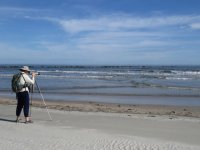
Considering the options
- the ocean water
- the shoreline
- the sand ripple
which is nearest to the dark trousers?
the sand ripple

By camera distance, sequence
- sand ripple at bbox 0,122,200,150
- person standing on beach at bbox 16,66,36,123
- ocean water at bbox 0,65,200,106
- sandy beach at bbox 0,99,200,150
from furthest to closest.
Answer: ocean water at bbox 0,65,200,106, person standing on beach at bbox 16,66,36,123, sandy beach at bbox 0,99,200,150, sand ripple at bbox 0,122,200,150

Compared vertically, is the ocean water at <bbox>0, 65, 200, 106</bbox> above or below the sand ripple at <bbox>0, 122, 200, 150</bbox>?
below

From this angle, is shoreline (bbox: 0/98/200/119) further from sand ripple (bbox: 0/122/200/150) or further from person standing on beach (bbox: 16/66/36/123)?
sand ripple (bbox: 0/122/200/150)

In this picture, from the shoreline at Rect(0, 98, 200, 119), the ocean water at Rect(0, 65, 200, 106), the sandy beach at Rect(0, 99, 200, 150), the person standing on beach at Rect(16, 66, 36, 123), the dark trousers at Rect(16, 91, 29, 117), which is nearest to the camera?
the sandy beach at Rect(0, 99, 200, 150)

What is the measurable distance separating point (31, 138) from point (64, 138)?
2.42 ft

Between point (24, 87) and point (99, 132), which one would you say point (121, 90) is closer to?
point (24, 87)

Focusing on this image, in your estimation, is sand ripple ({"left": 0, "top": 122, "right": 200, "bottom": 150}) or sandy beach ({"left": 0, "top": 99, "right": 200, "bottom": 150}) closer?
sand ripple ({"left": 0, "top": 122, "right": 200, "bottom": 150})

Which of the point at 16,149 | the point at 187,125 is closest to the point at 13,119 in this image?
the point at 16,149

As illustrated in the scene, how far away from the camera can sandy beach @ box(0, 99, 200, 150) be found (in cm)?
780

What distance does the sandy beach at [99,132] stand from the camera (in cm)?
780

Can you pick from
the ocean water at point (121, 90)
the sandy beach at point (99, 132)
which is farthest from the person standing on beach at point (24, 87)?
the ocean water at point (121, 90)

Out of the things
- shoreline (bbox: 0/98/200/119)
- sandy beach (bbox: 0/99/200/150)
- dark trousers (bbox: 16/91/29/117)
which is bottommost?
shoreline (bbox: 0/98/200/119)

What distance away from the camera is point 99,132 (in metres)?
9.42

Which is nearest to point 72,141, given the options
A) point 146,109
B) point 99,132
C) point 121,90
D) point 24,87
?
point 99,132
